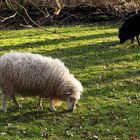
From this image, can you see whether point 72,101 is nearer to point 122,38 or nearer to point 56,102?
point 56,102

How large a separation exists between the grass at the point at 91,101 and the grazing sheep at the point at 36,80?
1.24ft

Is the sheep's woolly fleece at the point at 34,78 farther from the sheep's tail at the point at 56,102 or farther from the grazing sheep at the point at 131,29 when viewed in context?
the grazing sheep at the point at 131,29

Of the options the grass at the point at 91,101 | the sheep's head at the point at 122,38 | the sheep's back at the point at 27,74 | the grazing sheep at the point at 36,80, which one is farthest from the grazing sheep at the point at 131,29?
the sheep's back at the point at 27,74

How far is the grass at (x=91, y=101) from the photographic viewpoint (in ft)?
31.2

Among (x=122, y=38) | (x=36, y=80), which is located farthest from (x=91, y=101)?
(x=122, y=38)

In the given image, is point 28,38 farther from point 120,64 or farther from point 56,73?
point 56,73

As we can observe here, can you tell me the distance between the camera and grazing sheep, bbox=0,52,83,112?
10.4 m

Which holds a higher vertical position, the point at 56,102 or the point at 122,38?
the point at 122,38

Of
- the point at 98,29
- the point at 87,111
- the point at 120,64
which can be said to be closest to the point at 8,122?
the point at 87,111

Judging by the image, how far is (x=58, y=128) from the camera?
970cm

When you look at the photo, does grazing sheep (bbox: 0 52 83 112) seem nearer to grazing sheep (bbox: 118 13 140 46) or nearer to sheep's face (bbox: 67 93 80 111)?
sheep's face (bbox: 67 93 80 111)

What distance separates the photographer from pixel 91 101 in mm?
11562

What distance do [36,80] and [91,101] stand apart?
6.02ft

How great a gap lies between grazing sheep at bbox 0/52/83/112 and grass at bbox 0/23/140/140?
38cm
